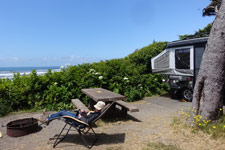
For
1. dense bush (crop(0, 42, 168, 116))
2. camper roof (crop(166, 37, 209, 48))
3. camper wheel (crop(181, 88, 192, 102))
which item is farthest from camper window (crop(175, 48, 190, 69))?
dense bush (crop(0, 42, 168, 116))

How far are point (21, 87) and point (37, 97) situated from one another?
685mm

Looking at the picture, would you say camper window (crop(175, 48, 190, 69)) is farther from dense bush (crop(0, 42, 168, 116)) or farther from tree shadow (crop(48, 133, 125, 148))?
tree shadow (crop(48, 133, 125, 148))

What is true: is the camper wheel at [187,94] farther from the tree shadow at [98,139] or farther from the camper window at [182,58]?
the tree shadow at [98,139]

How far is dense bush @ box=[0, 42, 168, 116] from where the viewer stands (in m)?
6.88

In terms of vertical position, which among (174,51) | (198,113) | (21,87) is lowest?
(198,113)

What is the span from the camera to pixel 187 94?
28.1ft

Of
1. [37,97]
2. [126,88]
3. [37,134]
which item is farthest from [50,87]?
[126,88]

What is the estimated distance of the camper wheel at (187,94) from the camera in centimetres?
841

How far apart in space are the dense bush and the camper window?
180 cm

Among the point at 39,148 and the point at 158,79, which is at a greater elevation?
the point at 158,79

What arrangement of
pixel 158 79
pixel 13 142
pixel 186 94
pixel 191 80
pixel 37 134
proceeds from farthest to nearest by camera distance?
pixel 158 79
pixel 186 94
pixel 191 80
pixel 37 134
pixel 13 142

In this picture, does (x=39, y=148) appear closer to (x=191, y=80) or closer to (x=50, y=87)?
(x=50, y=87)

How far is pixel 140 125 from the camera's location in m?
5.26

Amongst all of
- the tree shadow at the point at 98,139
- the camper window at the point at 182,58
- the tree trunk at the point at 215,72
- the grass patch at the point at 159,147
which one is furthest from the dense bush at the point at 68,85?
the tree trunk at the point at 215,72
